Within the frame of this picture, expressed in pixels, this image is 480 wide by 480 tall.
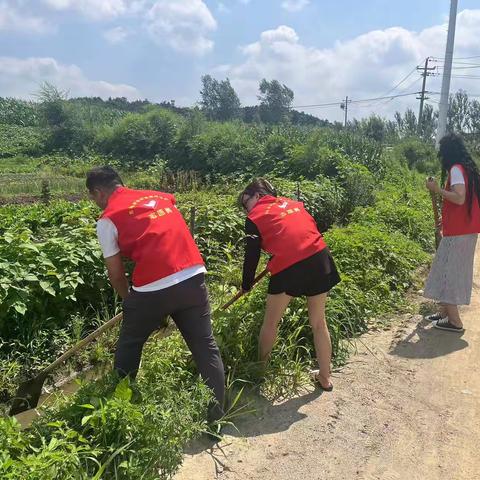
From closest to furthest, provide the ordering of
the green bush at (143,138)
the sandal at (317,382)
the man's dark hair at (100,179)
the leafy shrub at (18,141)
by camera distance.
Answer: the man's dark hair at (100,179) < the sandal at (317,382) < the green bush at (143,138) < the leafy shrub at (18,141)

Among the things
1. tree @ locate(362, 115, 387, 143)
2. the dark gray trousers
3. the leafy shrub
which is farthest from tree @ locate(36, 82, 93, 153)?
the dark gray trousers

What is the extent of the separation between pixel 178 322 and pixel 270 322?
0.85m

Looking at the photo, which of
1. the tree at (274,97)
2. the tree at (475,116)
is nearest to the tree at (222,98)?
the tree at (274,97)

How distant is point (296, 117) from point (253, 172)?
174 feet

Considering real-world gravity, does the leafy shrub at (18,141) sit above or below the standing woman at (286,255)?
above

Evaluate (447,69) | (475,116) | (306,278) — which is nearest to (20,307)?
(306,278)

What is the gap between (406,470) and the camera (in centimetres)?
300

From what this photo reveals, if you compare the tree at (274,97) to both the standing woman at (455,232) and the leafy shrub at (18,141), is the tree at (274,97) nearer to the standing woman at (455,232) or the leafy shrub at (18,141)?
the leafy shrub at (18,141)

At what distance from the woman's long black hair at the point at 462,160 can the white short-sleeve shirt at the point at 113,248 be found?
304cm

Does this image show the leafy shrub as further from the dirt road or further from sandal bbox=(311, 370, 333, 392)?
the dirt road

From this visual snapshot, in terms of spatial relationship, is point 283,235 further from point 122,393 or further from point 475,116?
point 475,116

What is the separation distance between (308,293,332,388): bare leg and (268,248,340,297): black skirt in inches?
3.7

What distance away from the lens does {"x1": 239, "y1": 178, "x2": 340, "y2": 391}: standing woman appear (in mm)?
3521

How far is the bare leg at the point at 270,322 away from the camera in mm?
3688
